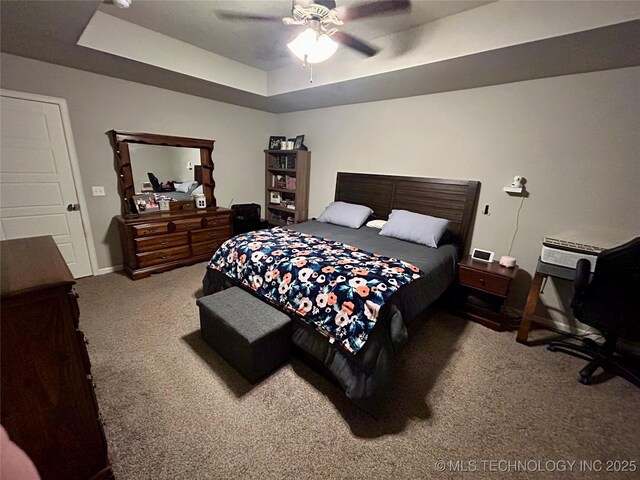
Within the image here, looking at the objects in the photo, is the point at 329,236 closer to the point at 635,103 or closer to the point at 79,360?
the point at 79,360

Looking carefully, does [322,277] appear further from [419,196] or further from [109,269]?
[109,269]

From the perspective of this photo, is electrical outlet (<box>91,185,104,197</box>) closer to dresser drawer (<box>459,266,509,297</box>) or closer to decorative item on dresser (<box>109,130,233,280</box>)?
decorative item on dresser (<box>109,130,233,280</box>)

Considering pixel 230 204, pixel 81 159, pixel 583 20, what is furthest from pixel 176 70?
pixel 583 20

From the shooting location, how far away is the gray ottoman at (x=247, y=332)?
171 cm

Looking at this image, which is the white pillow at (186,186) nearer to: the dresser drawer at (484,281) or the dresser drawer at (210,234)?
the dresser drawer at (210,234)

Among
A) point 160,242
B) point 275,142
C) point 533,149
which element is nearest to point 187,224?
point 160,242

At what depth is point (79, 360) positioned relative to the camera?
3.36 ft

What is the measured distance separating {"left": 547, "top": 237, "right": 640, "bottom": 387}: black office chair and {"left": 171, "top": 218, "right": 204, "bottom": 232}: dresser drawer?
394cm

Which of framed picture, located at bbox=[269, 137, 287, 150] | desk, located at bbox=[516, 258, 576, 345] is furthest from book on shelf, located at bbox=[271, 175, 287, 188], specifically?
desk, located at bbox=[516, 258, 576, 345]

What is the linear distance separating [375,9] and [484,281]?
246 centimetres

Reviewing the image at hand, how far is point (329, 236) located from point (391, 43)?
1.93m

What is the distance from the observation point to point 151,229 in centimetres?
315

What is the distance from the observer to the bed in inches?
60.5

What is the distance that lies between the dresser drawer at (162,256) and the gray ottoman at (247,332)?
5.40 ft
